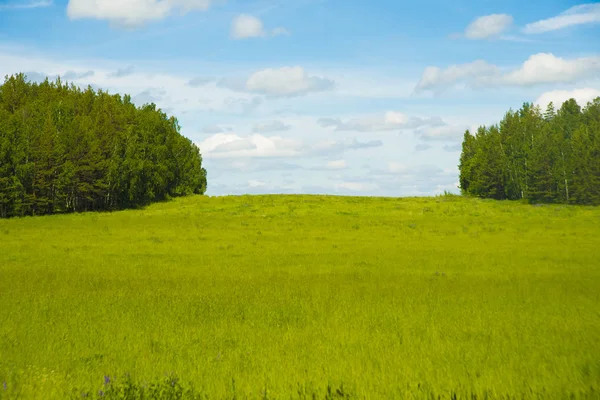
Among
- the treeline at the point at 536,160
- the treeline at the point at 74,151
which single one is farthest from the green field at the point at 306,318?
the treeline at the point at 536,160

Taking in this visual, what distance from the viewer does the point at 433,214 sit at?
55781mm

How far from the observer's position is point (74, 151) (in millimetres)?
67000

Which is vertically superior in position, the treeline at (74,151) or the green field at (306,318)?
the treeline at (74,151)

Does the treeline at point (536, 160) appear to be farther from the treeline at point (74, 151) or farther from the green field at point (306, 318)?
the treeline at point (74, 151)

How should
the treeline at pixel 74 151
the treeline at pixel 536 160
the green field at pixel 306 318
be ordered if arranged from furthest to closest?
the treeline at pixel 536 160
the treeline at pixel 74 151
the green field at pixel 306 318

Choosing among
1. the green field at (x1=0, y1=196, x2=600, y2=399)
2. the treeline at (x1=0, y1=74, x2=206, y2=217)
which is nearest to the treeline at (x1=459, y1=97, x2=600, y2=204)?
the green field at (x1=0, y1=196, x2=600, y2=399)

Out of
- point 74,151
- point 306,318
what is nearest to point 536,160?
point 74,151

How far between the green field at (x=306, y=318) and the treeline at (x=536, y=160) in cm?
5586

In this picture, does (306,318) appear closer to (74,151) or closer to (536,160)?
(74,151)

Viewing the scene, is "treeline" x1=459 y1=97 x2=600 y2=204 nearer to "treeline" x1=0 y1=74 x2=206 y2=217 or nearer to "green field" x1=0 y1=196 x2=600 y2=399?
"green field" x1=0 y1=196 x2=600 y2=399

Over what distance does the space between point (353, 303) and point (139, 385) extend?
8.54 meters

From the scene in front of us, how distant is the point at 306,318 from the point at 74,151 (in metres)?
61.6

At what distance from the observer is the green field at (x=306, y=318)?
805 centimetres

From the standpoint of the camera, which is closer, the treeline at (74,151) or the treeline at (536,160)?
the treeline at (74,151)
